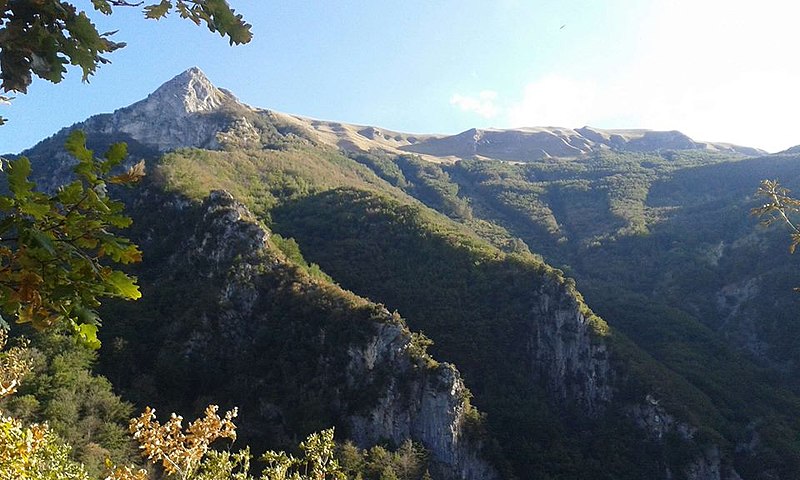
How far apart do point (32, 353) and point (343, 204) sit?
61.6 m

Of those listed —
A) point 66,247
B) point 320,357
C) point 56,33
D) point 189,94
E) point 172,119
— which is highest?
point 189,94

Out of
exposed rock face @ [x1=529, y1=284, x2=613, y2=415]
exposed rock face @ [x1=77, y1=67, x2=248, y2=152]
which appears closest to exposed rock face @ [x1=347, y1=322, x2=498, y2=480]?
exposed rock face @ [x1=529, y1=284, x2=613, y2=415]

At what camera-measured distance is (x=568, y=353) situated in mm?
69312

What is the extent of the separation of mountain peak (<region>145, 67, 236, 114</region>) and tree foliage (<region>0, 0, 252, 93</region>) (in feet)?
609

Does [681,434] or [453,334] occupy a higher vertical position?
[453,334]

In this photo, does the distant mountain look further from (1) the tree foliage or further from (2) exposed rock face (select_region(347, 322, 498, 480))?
(1) the tree foliage

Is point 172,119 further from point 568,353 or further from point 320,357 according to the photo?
point 568,353

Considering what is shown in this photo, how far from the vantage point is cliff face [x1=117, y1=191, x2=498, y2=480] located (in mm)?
51562

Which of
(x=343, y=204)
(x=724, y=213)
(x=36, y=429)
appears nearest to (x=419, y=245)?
(x=343, y=204)

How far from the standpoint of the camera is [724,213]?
426ft

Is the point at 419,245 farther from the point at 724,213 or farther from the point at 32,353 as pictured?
the point at 724,213

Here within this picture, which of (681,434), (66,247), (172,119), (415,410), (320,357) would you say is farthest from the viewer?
(172,119)

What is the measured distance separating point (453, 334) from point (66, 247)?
67.9 m

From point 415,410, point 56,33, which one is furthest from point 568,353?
point 56,33
